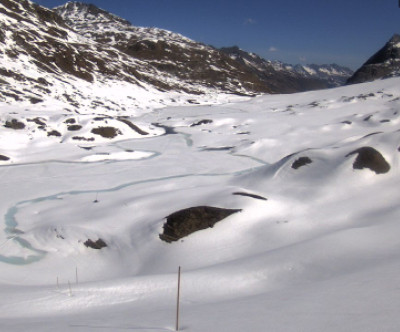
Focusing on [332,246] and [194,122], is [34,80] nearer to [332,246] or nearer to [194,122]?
[194,122]

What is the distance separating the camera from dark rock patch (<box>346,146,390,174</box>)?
1349 cm

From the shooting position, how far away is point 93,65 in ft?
222

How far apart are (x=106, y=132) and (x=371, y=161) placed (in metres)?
23.3

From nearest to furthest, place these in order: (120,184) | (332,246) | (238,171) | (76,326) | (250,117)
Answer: (76,326) → (332,246) → (120,184) → (238,171) → (250,117)

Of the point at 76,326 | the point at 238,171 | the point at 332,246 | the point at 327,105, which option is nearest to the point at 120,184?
the point at 238,171

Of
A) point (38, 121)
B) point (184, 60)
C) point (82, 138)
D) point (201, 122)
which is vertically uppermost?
point (184, 60)

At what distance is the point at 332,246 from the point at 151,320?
4.71 meters

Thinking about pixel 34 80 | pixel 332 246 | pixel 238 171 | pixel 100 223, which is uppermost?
pixel 34 80

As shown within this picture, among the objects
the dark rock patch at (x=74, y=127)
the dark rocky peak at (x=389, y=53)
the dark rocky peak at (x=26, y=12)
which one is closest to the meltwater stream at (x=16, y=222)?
the dark rock patch at (x=74, y=127)

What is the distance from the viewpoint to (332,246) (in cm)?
750

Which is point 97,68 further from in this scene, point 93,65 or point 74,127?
point 74,127

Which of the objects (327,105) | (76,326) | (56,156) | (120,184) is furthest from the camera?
(327,105)

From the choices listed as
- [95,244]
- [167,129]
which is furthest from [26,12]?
[95,244]

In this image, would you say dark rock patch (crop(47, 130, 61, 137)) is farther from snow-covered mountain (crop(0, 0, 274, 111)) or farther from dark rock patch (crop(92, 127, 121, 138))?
snow-covered mountain (crop(0, 0, 274, 111))
